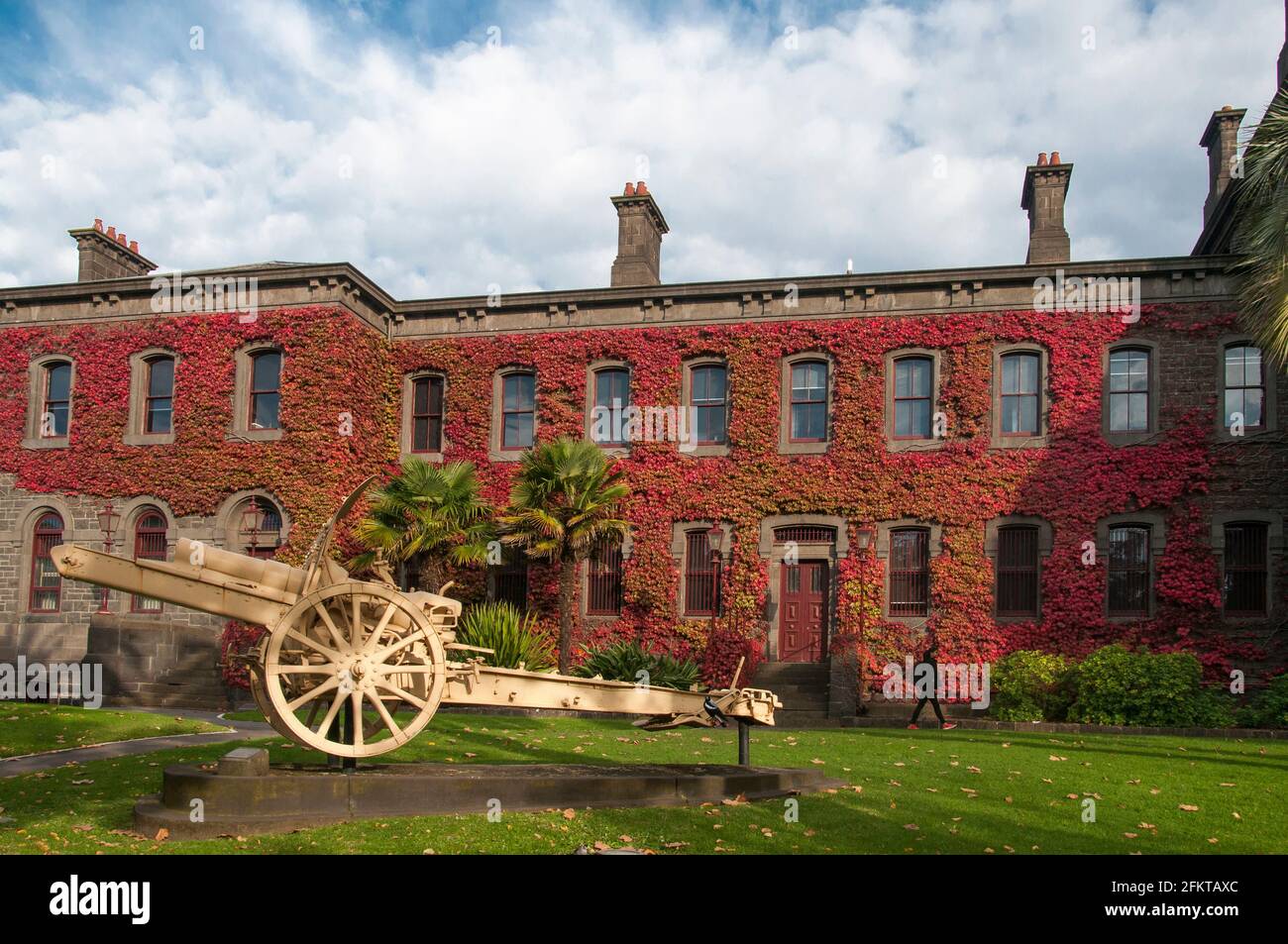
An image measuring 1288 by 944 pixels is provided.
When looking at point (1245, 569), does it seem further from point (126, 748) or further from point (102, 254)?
point (102, 254)

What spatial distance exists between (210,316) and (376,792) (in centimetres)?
1929

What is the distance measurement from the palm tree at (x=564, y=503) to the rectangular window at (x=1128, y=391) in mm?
10145

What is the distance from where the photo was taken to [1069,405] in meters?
22.8

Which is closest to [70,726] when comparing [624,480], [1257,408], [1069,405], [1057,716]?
[624,480]

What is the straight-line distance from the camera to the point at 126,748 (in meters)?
14.0

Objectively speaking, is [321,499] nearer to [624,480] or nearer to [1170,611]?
[624,480]

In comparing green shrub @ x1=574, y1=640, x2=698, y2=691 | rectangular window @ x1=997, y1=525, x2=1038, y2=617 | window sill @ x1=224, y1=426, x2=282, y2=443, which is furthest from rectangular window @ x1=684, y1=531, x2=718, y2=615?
window sill @ x1=224, y1=426, x2=282, y2=443

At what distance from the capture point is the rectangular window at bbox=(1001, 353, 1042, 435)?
23.2 metres

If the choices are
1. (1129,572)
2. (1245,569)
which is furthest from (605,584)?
(1245,569)

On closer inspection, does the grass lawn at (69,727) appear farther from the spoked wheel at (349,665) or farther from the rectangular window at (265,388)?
the rectangular window at (265,388)

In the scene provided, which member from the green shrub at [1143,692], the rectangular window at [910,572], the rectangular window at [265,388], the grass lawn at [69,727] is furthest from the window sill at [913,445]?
the grass lawn at [69,727]

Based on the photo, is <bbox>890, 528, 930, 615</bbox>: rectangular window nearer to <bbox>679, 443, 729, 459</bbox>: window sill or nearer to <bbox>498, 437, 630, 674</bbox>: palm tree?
<bbox>679, 443, 729, 459</bbox>: window sill

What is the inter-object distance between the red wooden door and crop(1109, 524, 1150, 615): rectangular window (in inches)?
224

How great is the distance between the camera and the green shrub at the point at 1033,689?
66.9 feet
